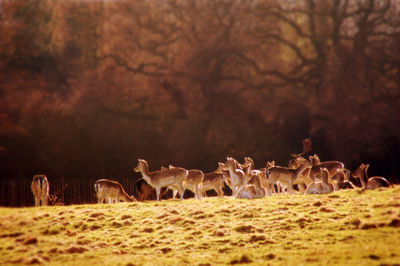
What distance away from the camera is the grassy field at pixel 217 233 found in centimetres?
1029

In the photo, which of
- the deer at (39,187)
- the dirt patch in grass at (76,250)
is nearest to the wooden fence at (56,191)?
the deer at (39,187)

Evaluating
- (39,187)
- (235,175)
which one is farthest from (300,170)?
(39,187)

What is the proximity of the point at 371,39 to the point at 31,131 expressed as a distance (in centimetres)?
2562

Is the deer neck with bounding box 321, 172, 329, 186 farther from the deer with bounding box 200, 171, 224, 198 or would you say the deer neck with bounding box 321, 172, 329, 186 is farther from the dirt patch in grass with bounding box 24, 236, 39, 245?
the dirt patch in grass with bounding box 24, 236, 39, 245

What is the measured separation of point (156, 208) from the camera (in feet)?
50.2

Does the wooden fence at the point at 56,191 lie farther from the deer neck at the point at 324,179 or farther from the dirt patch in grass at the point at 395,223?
the dirt patch in grass at the point at 395,223

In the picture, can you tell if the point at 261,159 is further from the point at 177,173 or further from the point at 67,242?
the point at 67,242

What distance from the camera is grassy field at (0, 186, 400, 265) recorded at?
10289mm

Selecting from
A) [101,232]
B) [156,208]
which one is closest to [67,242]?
[101,232]

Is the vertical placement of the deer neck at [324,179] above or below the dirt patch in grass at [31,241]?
above

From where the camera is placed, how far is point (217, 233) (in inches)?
479

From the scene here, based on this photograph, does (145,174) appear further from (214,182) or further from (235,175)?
(235,175)

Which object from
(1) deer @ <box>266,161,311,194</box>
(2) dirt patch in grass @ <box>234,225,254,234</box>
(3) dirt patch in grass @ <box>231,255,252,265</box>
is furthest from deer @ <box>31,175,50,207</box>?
(3) dirt patch in grass @ <box>231,255,252,265</box>

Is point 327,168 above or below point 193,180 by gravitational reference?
above
